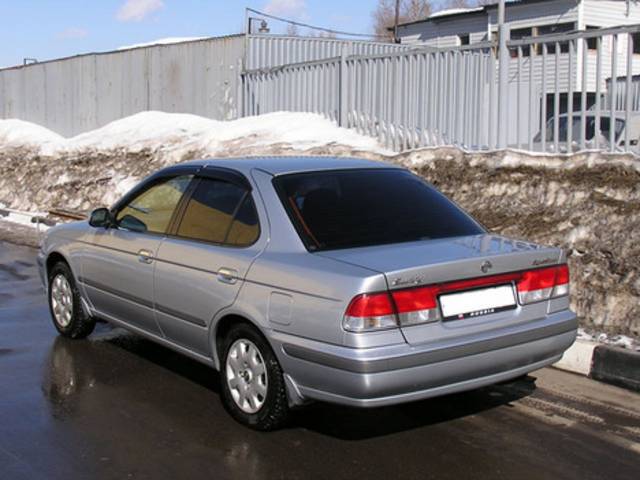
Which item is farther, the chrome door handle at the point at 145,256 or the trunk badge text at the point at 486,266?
the chrome door handle at the point at 145,256

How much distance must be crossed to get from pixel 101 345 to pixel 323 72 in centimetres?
888

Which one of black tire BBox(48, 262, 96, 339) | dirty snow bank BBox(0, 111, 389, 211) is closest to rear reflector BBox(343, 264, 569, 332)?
black tire BBox(48, 262, 96, 339)

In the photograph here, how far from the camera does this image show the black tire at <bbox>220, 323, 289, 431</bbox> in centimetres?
480

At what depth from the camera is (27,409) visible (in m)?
5.41

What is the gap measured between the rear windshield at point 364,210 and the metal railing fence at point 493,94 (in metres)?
4.55

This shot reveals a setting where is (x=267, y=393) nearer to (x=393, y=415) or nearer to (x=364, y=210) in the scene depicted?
(x=393, y=415)

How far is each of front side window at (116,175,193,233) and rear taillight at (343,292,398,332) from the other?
2.04 metres

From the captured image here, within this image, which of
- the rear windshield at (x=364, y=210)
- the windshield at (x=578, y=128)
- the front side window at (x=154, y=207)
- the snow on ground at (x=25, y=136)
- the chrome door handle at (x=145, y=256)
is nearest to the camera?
the rear windshield at (x=364, y=210)

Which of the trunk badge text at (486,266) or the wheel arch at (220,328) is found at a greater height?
the trunk badge text at (486,266)

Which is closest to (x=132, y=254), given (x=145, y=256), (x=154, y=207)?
(x=145, y=256)

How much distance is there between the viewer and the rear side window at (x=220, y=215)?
5.24m

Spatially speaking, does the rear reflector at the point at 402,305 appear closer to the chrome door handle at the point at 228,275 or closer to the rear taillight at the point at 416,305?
the rear taillight at the point at 416,305

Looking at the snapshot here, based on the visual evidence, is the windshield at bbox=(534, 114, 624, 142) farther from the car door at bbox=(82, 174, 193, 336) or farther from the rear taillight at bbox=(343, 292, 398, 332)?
the rear taillight at bbox=(343, 292, 398, 332)

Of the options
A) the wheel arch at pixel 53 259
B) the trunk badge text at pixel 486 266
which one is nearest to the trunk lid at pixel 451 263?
the trunk badge text at pixel 486 266
